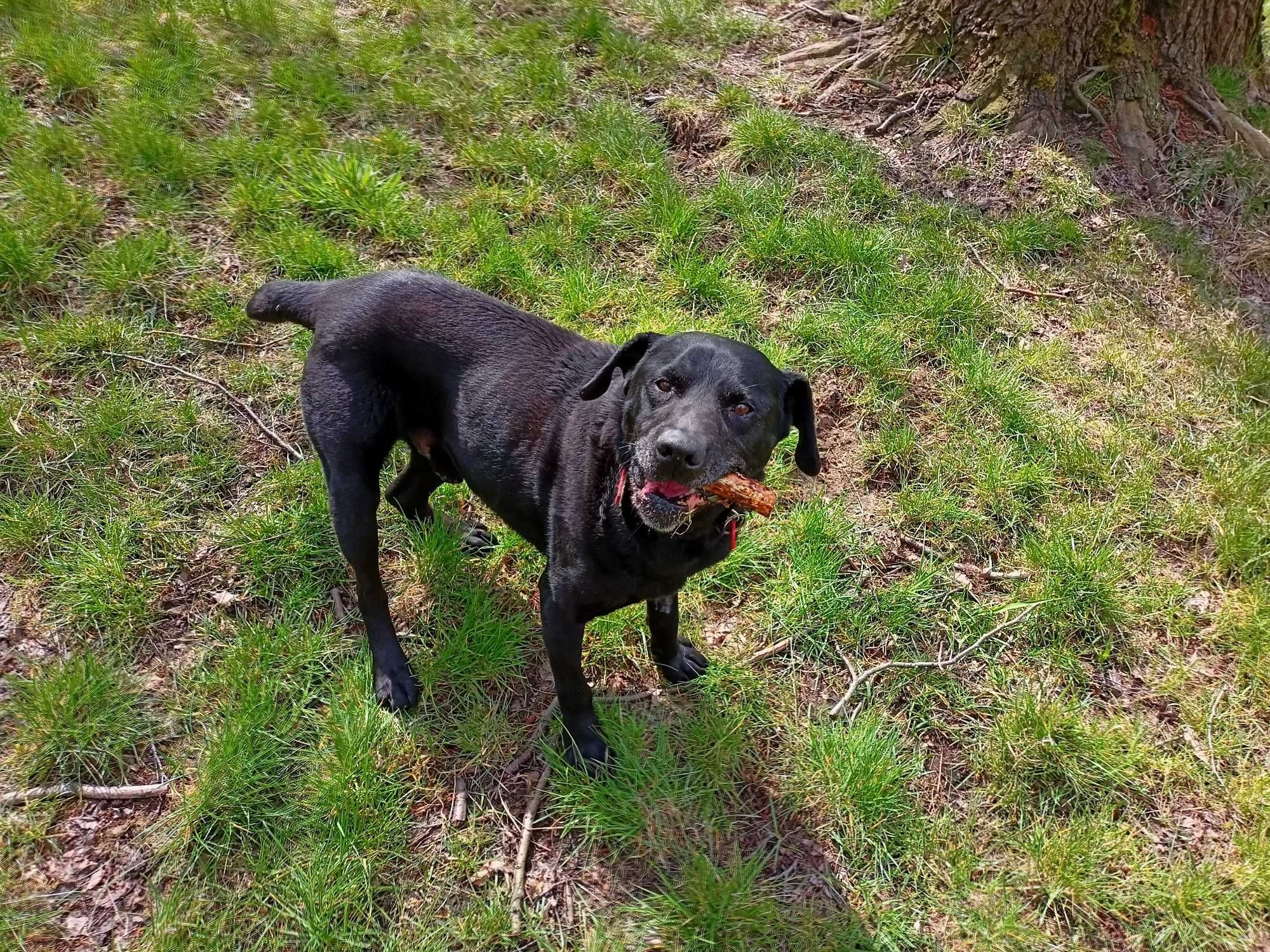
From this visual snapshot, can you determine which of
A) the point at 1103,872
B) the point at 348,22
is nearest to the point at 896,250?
the point at 1103,872

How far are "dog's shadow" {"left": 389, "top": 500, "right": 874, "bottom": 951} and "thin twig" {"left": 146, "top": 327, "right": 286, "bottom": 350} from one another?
4.42ft

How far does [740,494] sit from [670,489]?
0.20 meters

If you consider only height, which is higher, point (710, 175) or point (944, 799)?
point (710, 175)

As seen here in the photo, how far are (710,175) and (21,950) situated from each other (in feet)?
15.5

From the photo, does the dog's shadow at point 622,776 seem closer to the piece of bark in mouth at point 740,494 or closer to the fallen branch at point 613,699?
the fallen branch at point 613,699

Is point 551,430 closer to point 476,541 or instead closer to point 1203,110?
point 476,541

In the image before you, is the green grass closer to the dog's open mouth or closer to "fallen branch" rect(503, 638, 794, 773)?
"fallen branch" rect(503, 638, 794, 773)

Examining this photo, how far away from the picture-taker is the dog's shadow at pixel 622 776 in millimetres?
2447

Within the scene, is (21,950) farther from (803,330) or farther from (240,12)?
(240,12)

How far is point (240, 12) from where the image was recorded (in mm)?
5254

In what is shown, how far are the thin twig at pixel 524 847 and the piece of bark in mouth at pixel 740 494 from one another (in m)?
1.22

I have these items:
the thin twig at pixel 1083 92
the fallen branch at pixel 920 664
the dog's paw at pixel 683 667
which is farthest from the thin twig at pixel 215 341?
the thin twig at pixel 1083 92

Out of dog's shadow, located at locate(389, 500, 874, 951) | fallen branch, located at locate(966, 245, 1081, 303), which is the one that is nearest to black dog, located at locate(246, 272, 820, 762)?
dog's shadow, located at locate(389, 500, 874, 951)

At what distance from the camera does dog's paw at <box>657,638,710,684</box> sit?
300 centimetres
